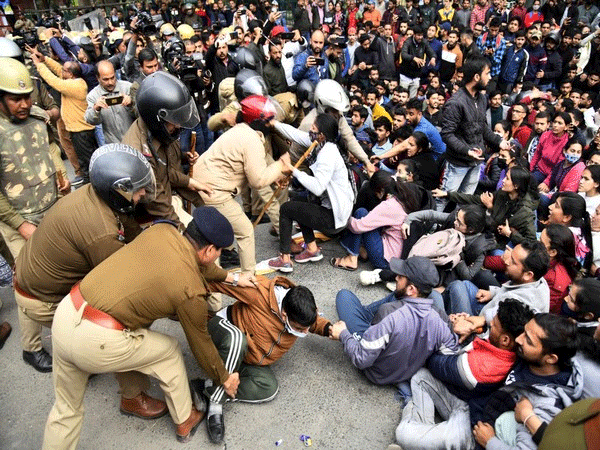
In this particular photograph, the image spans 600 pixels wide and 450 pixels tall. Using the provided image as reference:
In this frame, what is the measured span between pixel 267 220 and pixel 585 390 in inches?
141

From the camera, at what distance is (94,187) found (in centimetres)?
248

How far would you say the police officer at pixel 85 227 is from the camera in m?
2.43

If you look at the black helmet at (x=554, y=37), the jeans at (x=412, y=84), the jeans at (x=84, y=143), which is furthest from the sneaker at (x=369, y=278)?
the black helmet at (x=554, y=37)

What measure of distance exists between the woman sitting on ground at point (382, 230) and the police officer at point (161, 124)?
5.79 ft

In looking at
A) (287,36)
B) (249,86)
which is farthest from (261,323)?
(287,36)

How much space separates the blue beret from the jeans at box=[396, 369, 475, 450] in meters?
1.49

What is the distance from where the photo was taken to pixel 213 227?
7.80 ft

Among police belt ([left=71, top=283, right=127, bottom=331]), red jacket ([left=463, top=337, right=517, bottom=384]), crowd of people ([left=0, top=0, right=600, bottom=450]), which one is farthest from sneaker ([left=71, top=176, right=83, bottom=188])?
red jacket ([left=463, top=337, right=517, bottom=384])

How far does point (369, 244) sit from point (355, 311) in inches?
38.6

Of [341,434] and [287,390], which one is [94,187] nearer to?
[287,390]

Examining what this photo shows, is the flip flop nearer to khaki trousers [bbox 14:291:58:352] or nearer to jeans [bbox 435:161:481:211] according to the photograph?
jeans [bbox 435:161:481:211]

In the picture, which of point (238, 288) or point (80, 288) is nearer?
point (80, 288)

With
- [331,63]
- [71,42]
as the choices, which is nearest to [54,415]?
[331,63]

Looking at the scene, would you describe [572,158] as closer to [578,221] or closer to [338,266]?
[578,221]
